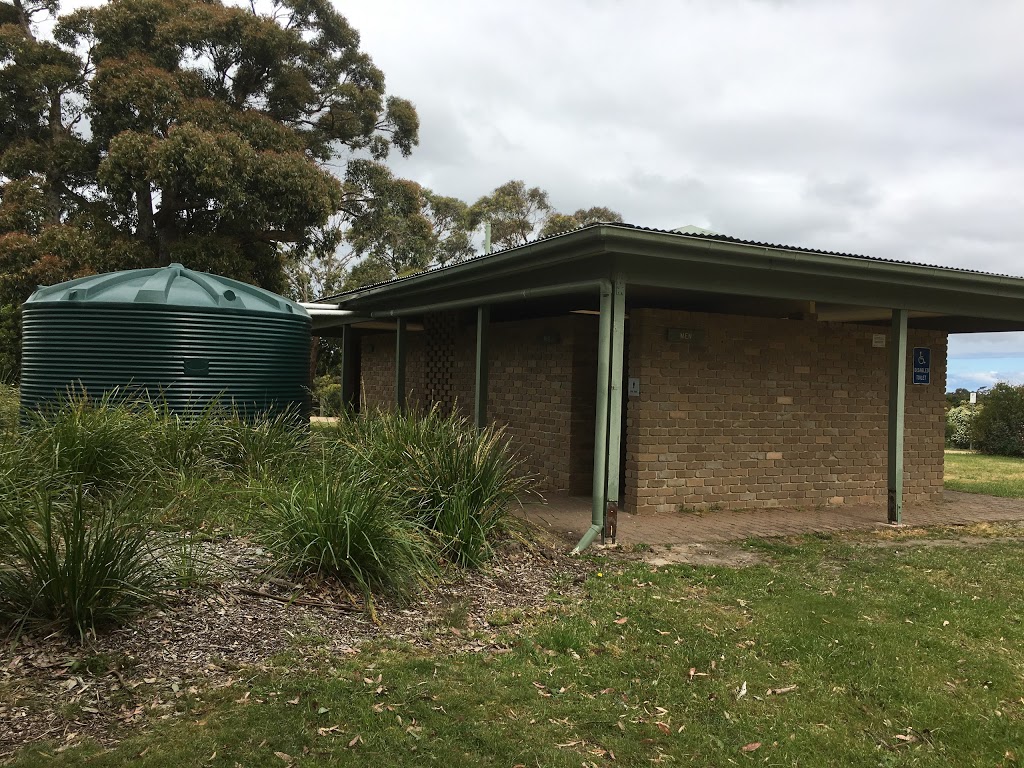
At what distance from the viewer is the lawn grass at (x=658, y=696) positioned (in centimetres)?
304

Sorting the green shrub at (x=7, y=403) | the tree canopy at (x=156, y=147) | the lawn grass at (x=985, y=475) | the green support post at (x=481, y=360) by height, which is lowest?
the lawn grass at (x=985, y=475)

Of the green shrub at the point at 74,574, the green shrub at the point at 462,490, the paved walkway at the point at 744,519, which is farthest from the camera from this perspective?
the paved walkway at the point at 744,519

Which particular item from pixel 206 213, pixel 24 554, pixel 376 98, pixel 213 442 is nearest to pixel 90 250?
pixel 206 213

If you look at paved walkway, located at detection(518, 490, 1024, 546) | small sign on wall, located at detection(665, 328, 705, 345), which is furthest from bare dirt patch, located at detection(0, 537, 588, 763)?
small sign on wall, located at detection(665, 328, 705, 345)

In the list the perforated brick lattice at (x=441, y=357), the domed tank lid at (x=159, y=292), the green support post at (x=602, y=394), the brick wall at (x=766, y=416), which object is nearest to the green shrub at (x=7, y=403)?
the domed tank lid at (x=159, y=292)

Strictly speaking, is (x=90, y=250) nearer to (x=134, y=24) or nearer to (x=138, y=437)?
(x=134, y=24)

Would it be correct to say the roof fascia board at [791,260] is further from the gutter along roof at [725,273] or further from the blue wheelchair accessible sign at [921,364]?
the blue wheelchair accessible sign at [921,364]

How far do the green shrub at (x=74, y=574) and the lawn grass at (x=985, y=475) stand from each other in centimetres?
1133

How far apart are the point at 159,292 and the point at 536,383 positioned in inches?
186

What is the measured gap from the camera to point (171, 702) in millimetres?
3260

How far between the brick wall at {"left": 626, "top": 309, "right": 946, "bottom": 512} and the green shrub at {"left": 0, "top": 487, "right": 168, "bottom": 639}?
5.39 metres

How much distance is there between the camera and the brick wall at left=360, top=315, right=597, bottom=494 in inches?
359

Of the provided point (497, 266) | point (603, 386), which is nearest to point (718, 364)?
point (603, 386)

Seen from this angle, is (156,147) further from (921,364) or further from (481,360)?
(921,364)
